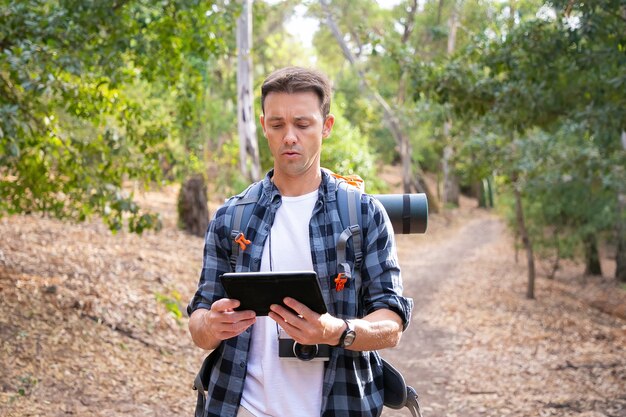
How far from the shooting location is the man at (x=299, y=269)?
2.39m

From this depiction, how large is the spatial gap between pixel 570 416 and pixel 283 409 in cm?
556

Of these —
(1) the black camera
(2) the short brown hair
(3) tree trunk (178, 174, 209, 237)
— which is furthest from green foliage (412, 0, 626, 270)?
(3) tree trunk (178, 174, 209, 237)

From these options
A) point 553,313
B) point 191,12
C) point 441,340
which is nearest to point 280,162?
point 191,12

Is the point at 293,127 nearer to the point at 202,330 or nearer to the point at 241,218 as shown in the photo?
the point at 241,218

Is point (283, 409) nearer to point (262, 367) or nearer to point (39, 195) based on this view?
point (262, 367)

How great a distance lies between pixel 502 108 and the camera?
306 inches

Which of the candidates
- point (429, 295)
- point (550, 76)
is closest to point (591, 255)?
point (429, 295)

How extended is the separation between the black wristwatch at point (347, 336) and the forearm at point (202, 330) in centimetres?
39

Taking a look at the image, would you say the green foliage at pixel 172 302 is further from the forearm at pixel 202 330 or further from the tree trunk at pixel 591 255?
the tree trunk at pixel 591 255

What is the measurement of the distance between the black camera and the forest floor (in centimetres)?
378

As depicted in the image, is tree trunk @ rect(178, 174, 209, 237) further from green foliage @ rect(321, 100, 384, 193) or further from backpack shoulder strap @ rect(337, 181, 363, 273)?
backpack shoulder strap @ rect(337, 181, 363, 273)

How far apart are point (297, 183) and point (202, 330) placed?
23.0 inches

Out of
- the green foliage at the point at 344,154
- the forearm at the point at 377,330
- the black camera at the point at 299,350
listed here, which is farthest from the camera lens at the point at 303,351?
the green foliage at the point at 344,154

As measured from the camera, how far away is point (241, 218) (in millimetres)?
2492
